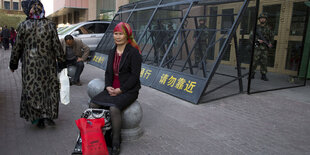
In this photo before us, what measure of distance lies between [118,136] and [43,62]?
59.8 inches

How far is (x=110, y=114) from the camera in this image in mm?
3018

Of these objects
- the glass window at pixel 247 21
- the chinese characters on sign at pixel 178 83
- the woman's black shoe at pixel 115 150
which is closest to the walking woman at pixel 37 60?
the woman's black shoe at pixel 115 150

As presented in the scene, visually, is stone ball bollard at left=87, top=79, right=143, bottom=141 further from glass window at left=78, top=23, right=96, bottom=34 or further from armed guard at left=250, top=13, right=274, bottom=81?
glass window at left=78, top=23, right=96, bottom=34

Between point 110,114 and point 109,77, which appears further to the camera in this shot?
point 109,77

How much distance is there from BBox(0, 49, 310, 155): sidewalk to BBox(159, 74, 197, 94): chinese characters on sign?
296mm

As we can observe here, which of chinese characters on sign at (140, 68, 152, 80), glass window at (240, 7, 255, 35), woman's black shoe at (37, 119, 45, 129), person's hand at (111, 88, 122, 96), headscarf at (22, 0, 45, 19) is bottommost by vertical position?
woman's black shoe at (37, 119, 45, 129)

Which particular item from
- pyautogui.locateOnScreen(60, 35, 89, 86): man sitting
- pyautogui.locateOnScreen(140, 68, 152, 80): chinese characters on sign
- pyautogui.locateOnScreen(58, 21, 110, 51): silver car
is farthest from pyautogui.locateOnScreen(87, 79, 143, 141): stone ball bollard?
pyautogui.locateOnScreen(58, 21, 110, 51): silver car

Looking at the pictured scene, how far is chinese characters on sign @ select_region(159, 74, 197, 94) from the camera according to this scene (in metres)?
5.34

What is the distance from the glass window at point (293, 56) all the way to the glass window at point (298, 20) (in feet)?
1.11

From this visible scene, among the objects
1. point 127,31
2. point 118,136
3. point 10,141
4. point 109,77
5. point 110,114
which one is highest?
point 127,31

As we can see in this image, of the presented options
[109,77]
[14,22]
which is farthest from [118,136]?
[14,22]

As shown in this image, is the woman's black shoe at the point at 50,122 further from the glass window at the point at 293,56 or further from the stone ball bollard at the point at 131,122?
the glass window at the point at 293,56

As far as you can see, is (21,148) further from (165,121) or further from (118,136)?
(165,121)

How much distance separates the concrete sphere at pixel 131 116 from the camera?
3.26 m
